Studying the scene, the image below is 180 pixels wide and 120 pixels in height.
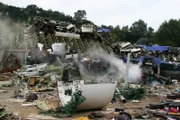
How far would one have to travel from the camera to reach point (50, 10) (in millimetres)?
56688

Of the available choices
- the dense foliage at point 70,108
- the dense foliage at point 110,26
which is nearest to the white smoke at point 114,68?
the dense foliage at point 70,108

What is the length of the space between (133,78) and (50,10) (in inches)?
1611

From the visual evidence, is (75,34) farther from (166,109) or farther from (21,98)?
(166,109)

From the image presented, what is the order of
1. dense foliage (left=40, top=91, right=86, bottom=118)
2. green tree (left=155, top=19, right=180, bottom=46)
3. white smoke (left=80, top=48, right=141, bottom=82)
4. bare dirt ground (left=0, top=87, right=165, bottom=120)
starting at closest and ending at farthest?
dense foliage (left=40, top=91, right=86, bottom=118), bare dirt ground (left=0, top=87, right=165, bottom=120), white smoke (left=80, top=48, right=141, bottom=82), green tree (left=155, top=19, right=180, bottom=46)

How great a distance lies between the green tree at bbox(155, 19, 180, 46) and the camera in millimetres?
48231

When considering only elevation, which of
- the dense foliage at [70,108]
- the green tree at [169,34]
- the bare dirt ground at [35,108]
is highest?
the green tree at [169,34]

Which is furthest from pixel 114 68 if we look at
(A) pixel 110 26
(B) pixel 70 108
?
(A) pixel 110 26

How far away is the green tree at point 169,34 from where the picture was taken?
1899 inches

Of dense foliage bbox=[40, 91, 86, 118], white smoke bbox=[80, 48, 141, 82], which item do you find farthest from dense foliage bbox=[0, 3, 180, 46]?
dense foliage bbox=[40, 91, 86, 118]

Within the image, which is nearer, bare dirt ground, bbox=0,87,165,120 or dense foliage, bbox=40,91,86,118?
dense foliage, bbox=40,91,86,118

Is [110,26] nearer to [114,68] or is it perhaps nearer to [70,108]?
[114,68]

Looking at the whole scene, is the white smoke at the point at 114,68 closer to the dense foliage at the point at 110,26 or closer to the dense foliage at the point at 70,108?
the dense foliage at the point at 70,108

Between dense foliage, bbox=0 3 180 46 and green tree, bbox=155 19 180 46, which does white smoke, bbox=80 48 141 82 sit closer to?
dense foliage, bbox=0 3 180 46

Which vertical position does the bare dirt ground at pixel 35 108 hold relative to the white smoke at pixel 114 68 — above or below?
below
